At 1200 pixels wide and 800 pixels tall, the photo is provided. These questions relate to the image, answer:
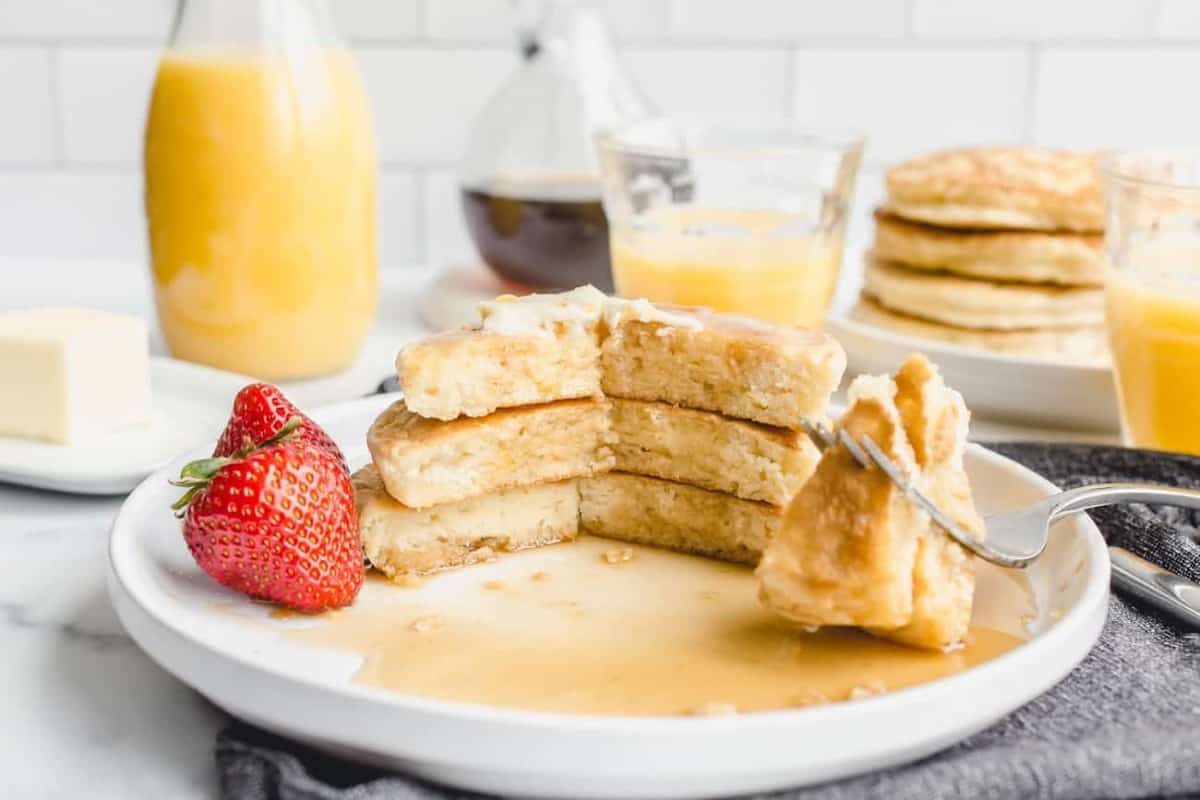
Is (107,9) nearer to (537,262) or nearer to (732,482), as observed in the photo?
(537,262)

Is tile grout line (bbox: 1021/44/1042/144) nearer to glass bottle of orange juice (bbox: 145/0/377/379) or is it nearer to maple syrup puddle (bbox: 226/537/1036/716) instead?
glass bottle of orange juice (bbox: 145/0/377/379)

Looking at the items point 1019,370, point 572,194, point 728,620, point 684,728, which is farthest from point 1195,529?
point 572,194

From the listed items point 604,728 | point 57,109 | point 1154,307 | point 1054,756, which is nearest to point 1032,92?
point 1154,307

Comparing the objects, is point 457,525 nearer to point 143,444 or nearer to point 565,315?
point 565,315

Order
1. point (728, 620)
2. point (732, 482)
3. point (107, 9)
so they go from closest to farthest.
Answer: point (728, 620), point (732, 482), point (107, 9)

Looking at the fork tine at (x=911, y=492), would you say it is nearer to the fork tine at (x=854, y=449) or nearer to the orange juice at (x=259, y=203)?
the fork tine at (x=854, y=449)
